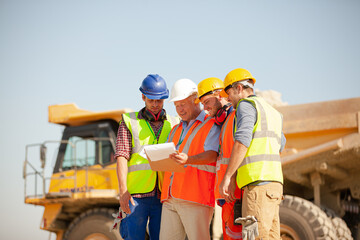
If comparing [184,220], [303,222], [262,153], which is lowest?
[303,222]

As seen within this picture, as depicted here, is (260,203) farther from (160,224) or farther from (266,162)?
(160,224)

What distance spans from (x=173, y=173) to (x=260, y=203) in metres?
0.97

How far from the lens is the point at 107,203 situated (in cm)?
822

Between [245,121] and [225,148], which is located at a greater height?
[245,121]

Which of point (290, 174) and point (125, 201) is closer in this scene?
point (125, 201)

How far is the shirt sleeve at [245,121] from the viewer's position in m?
3.77

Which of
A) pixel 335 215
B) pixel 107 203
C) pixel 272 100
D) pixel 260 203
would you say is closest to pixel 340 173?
pixel 335 215

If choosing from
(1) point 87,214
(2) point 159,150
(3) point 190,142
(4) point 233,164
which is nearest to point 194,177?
(3) point 190,142

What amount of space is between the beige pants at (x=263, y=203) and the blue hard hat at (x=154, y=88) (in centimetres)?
145

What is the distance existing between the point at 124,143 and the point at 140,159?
219mm

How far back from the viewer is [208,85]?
4.44 metres

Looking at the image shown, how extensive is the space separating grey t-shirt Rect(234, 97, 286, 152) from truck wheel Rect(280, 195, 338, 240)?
144 inches

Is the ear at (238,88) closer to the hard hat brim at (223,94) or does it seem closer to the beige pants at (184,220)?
the hard hat brim at (223,94)

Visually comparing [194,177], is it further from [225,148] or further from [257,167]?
[257,167]
